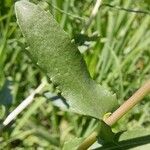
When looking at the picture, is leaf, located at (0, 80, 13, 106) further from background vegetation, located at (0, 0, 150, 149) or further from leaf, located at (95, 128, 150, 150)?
leaf, located at (95, 128, 150, 150)

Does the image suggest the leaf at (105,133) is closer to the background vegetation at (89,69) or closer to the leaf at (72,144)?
the leaf at (72,144)

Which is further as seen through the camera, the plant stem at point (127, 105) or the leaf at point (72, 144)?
the leaf at point (72, 144)

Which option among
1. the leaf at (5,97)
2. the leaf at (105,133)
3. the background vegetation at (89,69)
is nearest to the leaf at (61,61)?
the leaf at (105,133)

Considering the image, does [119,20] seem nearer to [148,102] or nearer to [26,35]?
[148,102]

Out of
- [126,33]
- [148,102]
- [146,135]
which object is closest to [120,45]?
[126,33]

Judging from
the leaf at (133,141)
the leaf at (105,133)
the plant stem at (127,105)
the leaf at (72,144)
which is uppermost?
the plant stem at (127,105)

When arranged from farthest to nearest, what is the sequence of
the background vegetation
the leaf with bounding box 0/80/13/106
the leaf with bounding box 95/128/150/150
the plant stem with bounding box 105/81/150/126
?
the background vegetation, the leaf with bounding box 0/80/13/106, the leaf with bounding box 95/128/150/150, the plant stem with bounding box 105/81/150/126

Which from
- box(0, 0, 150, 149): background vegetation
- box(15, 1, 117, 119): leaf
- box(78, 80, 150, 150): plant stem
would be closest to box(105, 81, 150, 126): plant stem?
box(78, 80, 150, 150): plant stem
